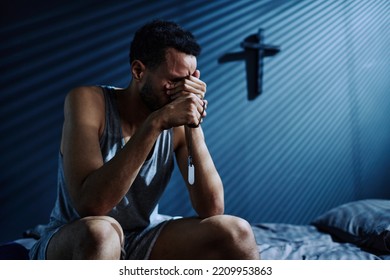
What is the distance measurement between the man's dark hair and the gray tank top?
5.0 inches

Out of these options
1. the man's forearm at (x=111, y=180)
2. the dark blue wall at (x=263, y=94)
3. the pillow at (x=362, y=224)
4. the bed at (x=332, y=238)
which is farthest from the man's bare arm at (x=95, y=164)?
the pillow at (x=362, y=224)

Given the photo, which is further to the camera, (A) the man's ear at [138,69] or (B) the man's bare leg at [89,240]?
(A) the man's ear at [138,69]

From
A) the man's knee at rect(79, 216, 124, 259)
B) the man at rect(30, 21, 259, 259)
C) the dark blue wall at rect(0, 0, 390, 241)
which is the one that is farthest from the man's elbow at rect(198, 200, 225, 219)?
the dark blue wall at rect(0, 0, 390, 241)

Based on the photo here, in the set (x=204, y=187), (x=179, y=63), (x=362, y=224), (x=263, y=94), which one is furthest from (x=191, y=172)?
(x=263, y=94)

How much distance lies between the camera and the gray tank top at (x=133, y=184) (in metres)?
0.92

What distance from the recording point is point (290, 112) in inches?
74.3

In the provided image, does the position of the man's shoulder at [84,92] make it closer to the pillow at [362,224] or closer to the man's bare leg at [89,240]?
the man's bare leg at [89,240]

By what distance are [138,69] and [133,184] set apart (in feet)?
0.99

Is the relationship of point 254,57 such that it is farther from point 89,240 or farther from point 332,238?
point 89,240

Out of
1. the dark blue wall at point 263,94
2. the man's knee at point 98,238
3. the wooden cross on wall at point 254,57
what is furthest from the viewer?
the wooden cross on wall at point 254,57

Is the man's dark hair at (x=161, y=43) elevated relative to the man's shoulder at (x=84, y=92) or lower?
elevated

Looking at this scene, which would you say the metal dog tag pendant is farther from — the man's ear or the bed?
the bed
